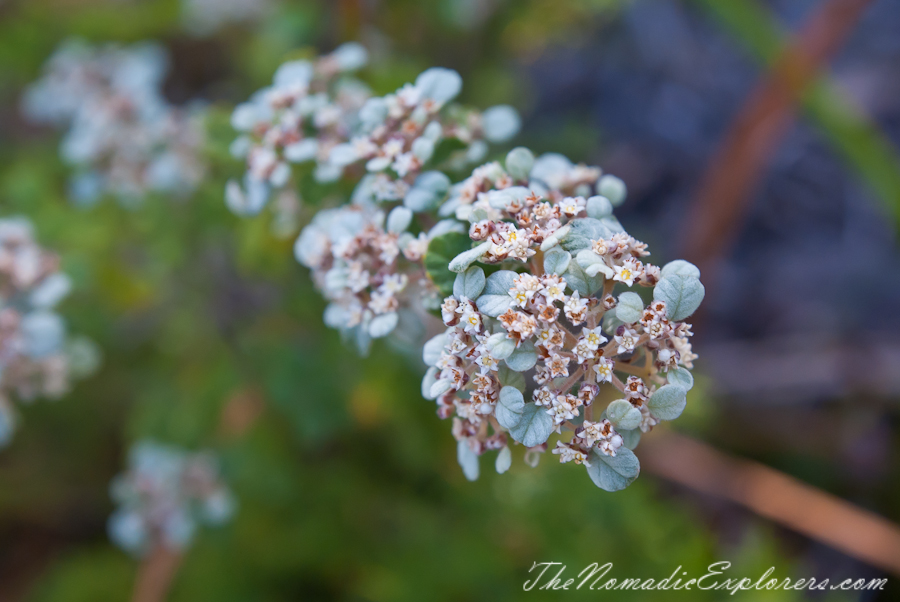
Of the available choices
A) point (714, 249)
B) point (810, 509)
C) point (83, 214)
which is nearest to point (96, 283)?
point (83, 214)

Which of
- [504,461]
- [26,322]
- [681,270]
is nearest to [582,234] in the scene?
[681,270]

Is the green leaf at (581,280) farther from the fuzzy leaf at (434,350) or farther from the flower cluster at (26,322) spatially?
the flower cluster at (26,322)

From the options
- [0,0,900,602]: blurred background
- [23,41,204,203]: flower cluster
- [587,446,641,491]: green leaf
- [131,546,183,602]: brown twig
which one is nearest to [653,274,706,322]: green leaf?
[587,446,641,491]: green leaf

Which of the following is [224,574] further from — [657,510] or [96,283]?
[657,510]

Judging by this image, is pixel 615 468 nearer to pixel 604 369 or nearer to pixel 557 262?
pixel 604 369

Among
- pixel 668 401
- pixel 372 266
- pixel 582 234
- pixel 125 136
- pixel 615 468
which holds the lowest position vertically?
pixel 615 468

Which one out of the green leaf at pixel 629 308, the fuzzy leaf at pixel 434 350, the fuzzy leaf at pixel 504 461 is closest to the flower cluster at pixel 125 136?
the fuzzy leaf at pixel 434 350

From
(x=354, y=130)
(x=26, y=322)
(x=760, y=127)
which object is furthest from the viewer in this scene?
(x=760, y=127)
